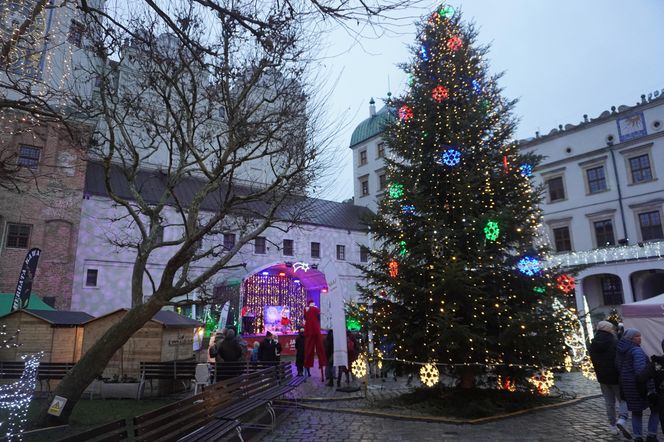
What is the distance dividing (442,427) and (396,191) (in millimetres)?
5446

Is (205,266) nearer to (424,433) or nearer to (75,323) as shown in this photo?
(75,323)

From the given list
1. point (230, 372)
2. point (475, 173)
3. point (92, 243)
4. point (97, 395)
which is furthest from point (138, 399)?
point (92, 243)

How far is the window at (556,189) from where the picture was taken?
33281mm

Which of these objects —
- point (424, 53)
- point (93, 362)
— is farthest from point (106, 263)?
point (424, 53)

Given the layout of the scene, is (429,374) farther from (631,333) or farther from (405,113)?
(405,113)

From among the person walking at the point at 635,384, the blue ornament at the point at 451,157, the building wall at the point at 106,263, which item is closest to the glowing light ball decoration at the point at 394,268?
the blue ornament at the point at 451,157

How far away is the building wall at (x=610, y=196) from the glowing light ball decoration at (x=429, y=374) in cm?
2181

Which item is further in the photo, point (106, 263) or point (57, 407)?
point (106, 263)

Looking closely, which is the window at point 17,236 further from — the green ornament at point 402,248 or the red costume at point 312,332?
the green ornament at point 402,248

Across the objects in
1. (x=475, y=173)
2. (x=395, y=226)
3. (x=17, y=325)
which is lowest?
(x=17, y=325)

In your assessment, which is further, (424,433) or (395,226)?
(395,226)

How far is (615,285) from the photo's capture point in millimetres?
30469

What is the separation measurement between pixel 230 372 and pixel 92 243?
64.4ft

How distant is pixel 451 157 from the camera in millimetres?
10781
